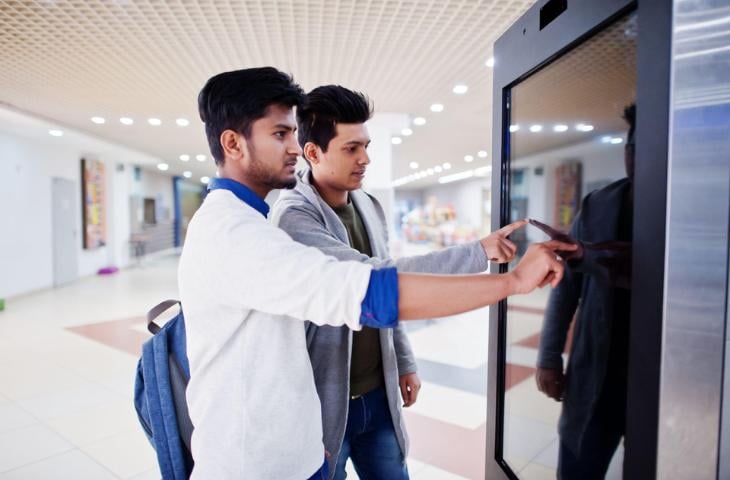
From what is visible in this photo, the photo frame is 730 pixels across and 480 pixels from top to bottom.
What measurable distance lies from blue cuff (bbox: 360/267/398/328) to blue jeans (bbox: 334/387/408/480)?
2.28 feet

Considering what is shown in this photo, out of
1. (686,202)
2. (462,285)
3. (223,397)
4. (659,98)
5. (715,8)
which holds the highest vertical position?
(715,8)

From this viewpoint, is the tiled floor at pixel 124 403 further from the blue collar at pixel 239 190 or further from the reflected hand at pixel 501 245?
the blue collar at pixel 239 190

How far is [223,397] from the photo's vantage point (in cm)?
89

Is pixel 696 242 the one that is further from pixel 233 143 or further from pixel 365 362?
pixel 365 362

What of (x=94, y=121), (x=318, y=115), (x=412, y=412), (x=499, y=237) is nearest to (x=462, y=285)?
(x=499, y=237)

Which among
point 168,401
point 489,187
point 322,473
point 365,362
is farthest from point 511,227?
point 489,187

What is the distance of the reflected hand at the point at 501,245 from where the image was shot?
1069mm

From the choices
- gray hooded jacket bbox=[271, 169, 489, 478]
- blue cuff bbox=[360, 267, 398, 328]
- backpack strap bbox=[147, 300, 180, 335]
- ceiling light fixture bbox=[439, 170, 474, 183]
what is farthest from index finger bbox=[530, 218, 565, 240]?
ceiling light fixture bbox=[439, 170, 474, 183]

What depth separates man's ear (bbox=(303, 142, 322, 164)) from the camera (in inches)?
55.6

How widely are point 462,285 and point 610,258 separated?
0.26 meters

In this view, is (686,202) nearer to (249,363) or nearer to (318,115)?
(249,363)

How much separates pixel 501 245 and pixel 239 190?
58 cm

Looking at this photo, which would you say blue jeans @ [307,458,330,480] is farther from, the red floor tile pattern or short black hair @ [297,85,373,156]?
the red floor tile pattern

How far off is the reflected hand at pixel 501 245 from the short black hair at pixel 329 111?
551mm
